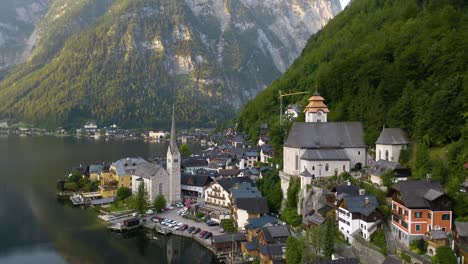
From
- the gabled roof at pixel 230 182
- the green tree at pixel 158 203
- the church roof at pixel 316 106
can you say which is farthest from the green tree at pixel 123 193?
the church roof at pixel 316 106

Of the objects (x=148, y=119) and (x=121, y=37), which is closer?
(x=148, y=119)

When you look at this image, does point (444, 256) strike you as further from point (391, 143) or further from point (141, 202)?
point (141, 202)

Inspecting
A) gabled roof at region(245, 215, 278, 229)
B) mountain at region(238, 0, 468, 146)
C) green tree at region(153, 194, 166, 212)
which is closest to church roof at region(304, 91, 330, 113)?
mountain at region(238, 0, 468, 146)

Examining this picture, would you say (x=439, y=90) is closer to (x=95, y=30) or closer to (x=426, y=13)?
(x=426, y=13)

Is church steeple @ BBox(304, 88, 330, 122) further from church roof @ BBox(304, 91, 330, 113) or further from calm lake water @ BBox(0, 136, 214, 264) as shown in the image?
calm lake water @ BBox(0, 136, 214, 264)

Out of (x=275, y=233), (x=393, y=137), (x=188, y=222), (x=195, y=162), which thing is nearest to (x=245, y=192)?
(x=188, y=222)

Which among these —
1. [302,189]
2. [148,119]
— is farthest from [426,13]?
[148,119]
